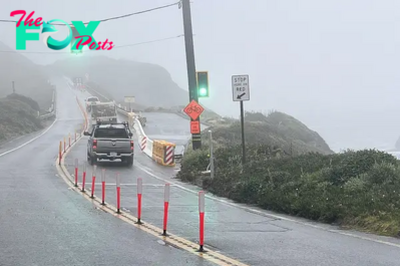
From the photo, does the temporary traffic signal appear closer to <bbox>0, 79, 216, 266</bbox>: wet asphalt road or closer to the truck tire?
the truck tire

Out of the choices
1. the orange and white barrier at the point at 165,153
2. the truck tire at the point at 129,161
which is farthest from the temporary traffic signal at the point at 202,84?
the truck tire at the point at 129,161

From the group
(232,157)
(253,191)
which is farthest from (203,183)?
(253,191)

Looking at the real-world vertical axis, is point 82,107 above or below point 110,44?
below

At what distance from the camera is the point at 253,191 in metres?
15.3

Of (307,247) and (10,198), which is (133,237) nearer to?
(307,247)

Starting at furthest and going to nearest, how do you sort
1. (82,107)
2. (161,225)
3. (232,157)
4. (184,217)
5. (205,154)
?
(82,107)
(205,154)
(232,157)
(184,217)
(161,225)

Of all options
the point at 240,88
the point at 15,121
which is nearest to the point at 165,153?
the point at 240,88

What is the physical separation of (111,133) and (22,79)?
404 ft

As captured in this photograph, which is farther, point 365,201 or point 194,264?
point 365,201

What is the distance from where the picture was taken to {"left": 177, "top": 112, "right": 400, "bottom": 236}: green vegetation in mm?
11562

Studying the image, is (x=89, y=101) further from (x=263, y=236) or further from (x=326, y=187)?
(x=263, y=236)

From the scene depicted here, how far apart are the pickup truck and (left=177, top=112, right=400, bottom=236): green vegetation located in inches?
216

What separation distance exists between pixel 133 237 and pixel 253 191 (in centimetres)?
653

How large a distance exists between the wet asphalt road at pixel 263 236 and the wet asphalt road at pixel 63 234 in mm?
885
